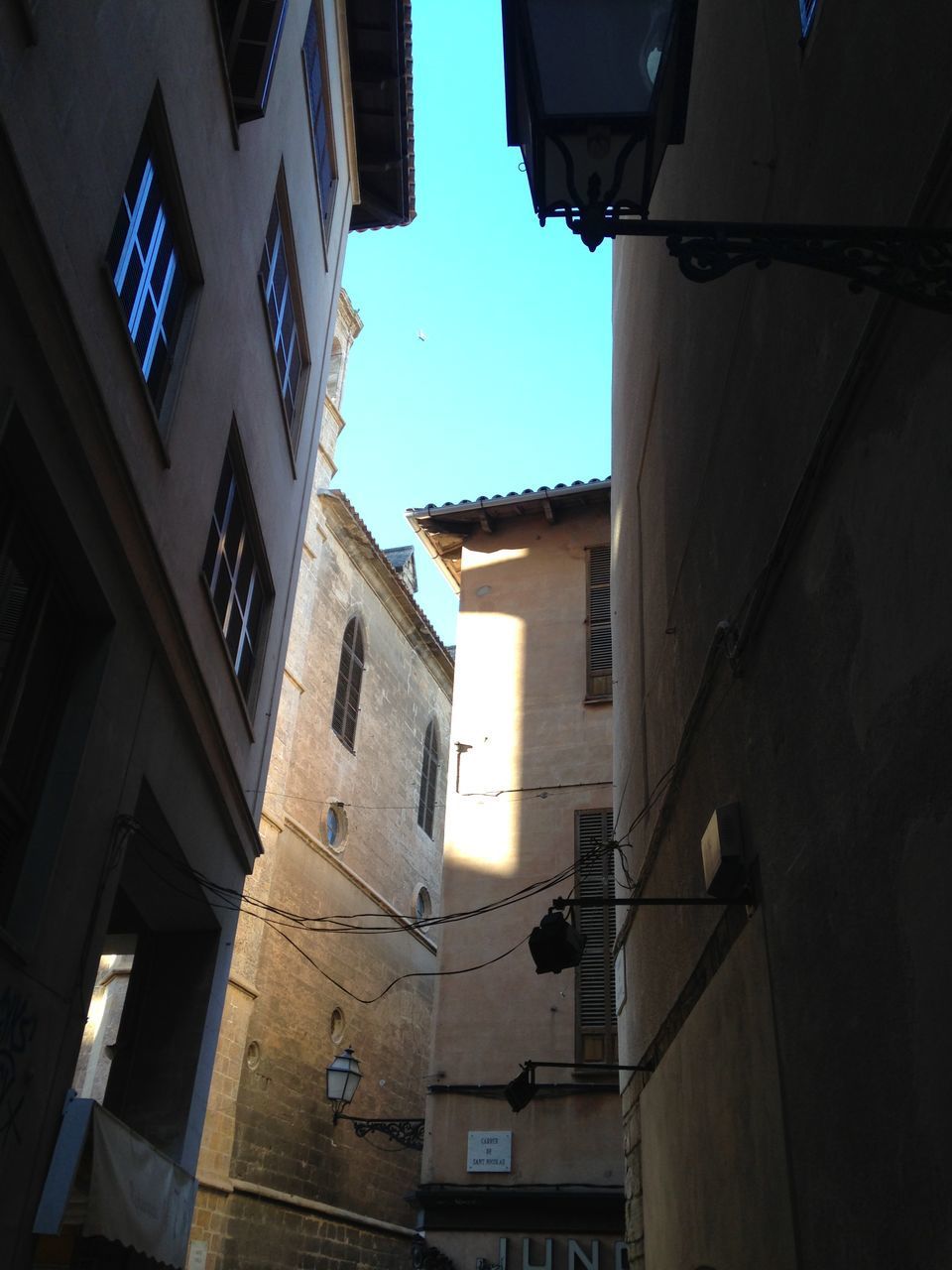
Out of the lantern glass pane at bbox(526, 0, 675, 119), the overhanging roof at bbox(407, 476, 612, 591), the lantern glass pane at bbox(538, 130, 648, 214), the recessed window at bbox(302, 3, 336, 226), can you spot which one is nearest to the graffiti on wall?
the lantern glass pane at bbox(538, 130, 648, 214)

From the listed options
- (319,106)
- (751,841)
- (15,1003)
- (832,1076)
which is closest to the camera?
(832,1076)

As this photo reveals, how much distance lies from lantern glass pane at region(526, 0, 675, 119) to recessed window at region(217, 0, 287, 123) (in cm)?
670

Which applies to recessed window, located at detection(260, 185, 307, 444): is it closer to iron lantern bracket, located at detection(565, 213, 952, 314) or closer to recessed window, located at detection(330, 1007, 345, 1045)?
iron lantern bracket, located at detection(565, 213, 952, 314)

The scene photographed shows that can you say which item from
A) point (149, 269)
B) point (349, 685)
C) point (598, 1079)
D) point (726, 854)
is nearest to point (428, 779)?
point (349, 685)

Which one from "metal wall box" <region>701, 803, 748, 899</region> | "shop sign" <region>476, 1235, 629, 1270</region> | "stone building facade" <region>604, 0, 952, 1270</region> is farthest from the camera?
"shop sign" <region>476, 1235, 629, 1270</region>

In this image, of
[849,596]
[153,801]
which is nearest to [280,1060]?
[153,801]

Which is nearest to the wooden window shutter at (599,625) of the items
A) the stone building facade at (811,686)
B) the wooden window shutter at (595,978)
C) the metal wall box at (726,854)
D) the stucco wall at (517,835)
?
the stucco wall at (517,835)

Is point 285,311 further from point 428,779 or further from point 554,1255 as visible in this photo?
point 428,779

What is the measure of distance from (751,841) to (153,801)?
15.6 ft

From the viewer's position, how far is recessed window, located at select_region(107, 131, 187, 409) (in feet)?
23.3

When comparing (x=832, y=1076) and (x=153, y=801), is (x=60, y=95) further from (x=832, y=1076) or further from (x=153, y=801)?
(x=832, y=1076)

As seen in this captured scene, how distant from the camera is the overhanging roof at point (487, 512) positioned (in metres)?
18.5

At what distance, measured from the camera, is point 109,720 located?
686 centimetres

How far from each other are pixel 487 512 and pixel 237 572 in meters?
9.22
